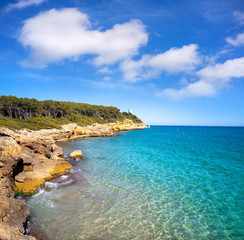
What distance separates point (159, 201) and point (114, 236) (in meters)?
5.21

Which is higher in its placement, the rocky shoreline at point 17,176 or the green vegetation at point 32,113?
the green vegetation at point 32,113

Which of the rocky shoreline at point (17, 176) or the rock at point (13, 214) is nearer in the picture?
the rock at point (13, 214)

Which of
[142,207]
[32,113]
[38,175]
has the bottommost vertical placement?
[142,207]

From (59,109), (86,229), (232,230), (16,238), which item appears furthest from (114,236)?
(59,109)

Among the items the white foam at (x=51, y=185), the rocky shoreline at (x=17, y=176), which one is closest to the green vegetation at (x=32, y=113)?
the rocky shoreline at (x=17, y=176)

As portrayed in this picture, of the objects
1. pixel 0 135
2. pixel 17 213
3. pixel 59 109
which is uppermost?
pixel 59 109

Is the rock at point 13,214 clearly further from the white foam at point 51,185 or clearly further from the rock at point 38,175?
the white foam at point 51,185

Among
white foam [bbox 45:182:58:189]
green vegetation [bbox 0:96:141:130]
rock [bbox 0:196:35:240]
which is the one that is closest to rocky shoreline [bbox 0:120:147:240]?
rock [bbox 0:196:35:240]

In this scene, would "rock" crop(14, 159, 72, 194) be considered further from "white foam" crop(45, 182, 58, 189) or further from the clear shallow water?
the clear shallow water

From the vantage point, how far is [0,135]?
14.9 metres

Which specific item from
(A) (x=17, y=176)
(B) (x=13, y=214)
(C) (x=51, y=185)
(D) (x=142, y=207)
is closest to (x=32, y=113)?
(A) (x=17, y=176)

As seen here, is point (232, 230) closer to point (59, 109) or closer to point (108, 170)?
point (108, 170)

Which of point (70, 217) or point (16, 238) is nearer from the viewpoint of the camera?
point (16, 238)

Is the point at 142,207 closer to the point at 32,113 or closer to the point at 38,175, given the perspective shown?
the point at 38,175
